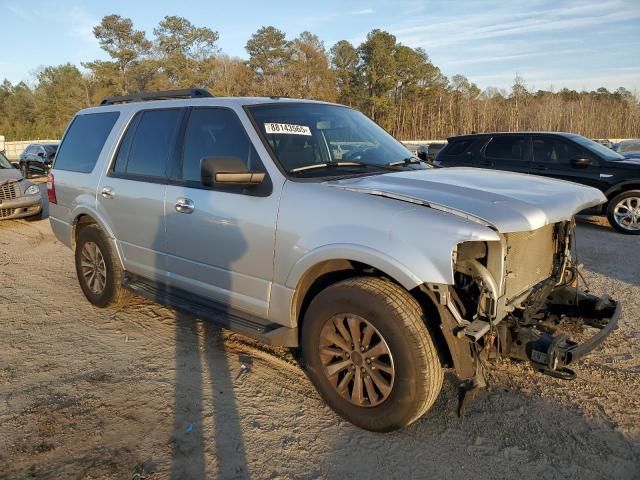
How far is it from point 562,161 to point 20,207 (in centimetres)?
1086

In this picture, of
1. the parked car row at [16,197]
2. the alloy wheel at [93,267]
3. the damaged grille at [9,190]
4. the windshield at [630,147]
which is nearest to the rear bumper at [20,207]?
the parked car row at [16,197]

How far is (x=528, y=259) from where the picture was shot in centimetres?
324

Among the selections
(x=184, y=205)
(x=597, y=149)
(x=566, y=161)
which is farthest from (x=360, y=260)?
(x=597, y=149)

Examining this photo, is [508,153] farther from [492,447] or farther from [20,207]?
[20,207]

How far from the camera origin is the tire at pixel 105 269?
16.3 feet

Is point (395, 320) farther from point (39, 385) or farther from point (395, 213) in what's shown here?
point (39, 385)

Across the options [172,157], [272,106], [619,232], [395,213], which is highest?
[272,106]

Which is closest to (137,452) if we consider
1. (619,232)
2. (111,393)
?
(111,393)

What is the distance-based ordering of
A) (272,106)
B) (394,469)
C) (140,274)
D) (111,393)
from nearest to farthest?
(394,469) → (111,393) → (272,106) → (140,274)

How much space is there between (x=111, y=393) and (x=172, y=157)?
6.22 ft

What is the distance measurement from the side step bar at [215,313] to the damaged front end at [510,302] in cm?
118

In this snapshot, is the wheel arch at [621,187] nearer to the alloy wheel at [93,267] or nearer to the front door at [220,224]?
the front door at [220,224]

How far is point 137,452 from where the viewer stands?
9.65 feet

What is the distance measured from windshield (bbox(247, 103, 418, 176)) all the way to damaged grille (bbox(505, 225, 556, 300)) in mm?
1177
